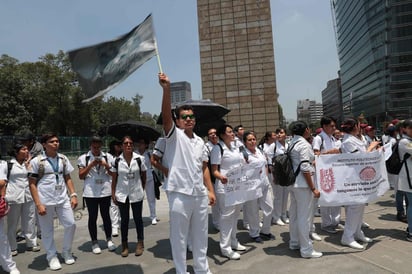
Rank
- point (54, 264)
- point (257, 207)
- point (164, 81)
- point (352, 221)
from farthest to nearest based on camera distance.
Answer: point (257, 207) → point (352, 221) → point (54, 264) → point (164, 81)

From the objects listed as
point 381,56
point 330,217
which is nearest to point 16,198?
point 330,217

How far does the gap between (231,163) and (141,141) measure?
285 centimetres

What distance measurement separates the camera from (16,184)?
5613mm

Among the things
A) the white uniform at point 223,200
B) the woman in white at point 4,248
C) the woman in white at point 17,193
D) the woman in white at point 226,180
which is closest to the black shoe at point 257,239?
the woman in white at point 226,180

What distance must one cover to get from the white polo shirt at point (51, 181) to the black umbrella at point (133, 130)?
5.73 ft

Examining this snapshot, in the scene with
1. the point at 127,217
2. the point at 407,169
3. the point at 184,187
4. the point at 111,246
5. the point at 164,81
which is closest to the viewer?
the point at 164,81

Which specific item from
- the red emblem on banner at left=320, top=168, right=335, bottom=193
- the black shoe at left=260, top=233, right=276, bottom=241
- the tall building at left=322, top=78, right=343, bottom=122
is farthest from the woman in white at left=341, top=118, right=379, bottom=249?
the tall building at left=322, top=78, right=343, bottom=122

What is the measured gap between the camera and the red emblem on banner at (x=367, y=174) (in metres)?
5.01

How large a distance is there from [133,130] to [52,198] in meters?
2.50

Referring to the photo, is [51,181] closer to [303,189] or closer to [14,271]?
[14,271]

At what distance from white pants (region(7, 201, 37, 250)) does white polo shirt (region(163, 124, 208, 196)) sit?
11.4ft

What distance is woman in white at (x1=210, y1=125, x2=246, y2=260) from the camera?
4.70 meters

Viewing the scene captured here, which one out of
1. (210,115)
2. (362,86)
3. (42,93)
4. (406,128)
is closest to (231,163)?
(210,115)

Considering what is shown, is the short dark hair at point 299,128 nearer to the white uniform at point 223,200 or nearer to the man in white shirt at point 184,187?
the white uniform at point 223,200
